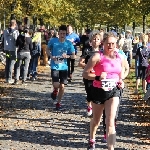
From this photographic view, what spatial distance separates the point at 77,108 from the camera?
11.4 m

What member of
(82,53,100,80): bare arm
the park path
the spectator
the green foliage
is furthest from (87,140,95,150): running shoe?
the green foliage

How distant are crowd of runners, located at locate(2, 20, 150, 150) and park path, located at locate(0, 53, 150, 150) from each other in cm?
38

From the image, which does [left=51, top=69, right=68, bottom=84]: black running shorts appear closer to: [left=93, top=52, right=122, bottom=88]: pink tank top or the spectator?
[left=93, top=52, right=122, bottom=88]: pink tank top

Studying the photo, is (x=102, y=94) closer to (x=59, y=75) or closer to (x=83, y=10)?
(x=59, y=75)

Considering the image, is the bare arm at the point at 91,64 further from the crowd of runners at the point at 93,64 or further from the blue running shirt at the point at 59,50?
the blue running shirt at the point at 59,50

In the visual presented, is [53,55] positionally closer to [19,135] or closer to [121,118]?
[121,118]

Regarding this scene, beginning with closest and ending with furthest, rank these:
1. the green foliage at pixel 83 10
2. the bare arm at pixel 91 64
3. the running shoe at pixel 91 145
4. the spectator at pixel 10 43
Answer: the bare arm at pixel 91 64 → the running shoe at pixel 91 145 → the spectator at pixel 10 43 → the green foliage at pixel 83 10

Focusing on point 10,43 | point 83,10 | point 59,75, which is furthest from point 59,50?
point 83,10

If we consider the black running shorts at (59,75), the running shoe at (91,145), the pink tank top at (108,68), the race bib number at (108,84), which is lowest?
the running shoe at (91,145)

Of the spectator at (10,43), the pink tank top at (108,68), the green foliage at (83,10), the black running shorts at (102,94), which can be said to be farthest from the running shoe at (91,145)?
the green foliage at (83,10)

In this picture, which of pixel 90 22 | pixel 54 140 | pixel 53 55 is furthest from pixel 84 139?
pixel 90 22

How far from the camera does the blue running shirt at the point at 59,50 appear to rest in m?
10.9

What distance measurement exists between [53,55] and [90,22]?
46.6m

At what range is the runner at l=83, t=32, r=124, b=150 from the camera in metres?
6.67
